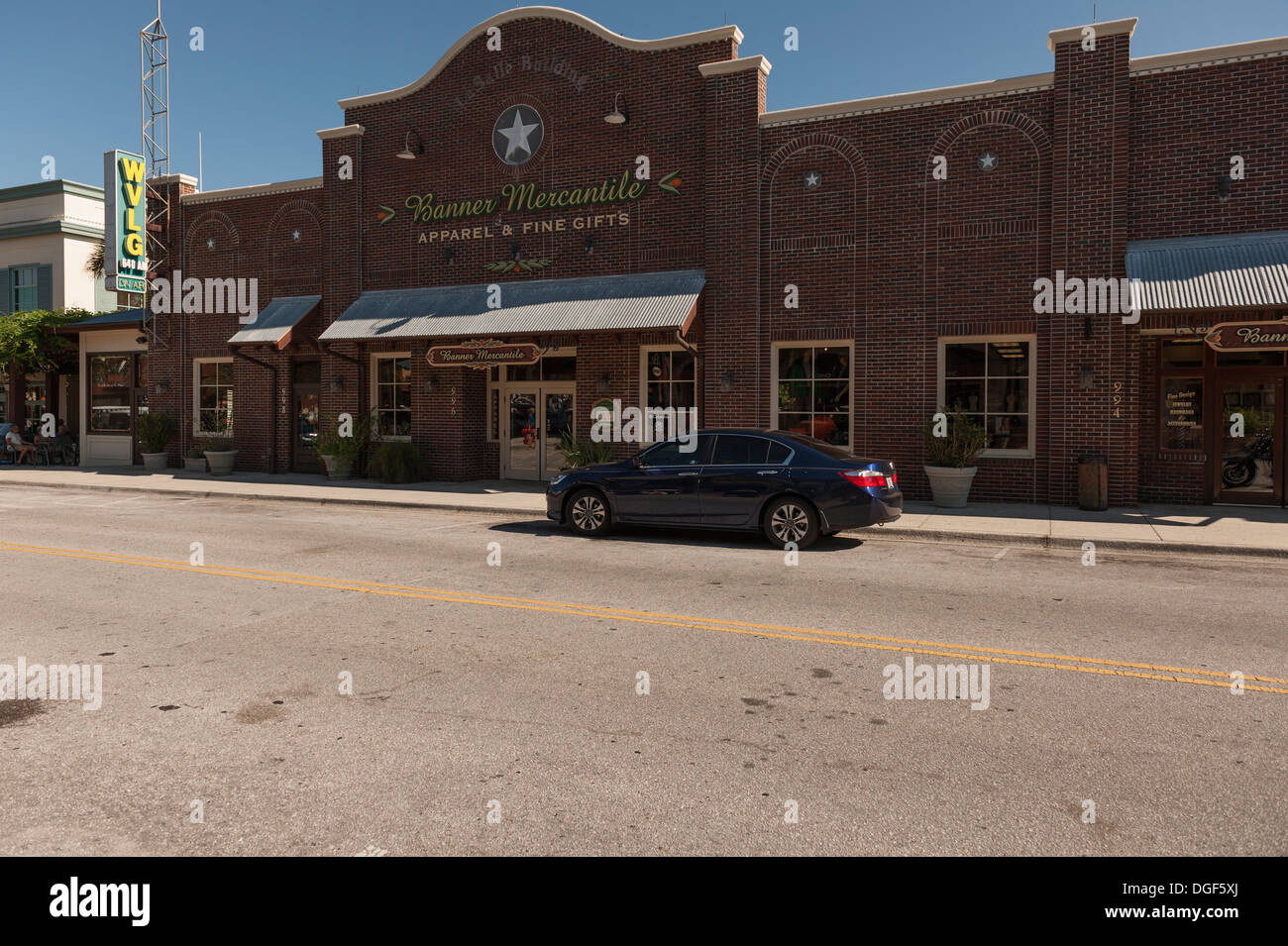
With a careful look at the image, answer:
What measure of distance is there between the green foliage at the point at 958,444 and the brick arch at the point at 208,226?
19.3 meters

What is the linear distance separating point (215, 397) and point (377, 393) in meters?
5.95

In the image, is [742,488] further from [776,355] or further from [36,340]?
[36,340]

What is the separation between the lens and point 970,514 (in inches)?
567

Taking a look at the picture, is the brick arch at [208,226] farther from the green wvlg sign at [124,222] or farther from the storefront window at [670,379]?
the storefront window at [670,379]

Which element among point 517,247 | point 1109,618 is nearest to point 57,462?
point 517,247

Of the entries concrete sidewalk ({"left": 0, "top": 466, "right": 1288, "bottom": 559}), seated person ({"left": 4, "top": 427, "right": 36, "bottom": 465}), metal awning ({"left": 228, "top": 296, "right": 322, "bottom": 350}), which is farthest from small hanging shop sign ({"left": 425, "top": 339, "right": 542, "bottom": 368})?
seated person ({"left": 4, "top": 427, "right": 36, "bottom": 465})

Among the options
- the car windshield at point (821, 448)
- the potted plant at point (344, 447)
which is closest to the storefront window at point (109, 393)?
the potted plant at point (344, 447)

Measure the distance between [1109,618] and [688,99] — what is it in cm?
1440

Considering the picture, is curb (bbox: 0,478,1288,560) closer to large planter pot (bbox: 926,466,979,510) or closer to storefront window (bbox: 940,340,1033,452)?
large planter pot (bbox: 926,466,979,510)

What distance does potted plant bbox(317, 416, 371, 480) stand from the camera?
2108 cm

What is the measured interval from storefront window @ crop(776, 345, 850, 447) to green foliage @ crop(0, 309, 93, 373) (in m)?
22.9

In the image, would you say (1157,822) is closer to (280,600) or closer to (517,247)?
(280,600)

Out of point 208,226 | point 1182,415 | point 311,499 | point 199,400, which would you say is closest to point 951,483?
point 1182,415
